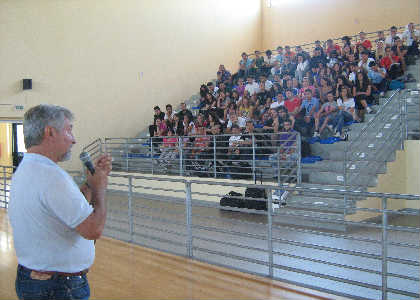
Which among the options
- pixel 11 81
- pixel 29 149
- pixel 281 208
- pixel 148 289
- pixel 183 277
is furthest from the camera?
pixel 11 81

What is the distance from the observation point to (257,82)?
39.9 feet

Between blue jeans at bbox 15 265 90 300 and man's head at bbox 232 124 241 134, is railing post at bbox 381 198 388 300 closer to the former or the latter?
blue jeans at bbox 15 265 90 300

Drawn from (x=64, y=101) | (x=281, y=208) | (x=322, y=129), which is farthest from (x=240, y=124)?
(x=64, y=101)

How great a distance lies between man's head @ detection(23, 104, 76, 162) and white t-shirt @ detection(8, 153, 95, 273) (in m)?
0.07

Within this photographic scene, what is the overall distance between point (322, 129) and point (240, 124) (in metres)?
2.10

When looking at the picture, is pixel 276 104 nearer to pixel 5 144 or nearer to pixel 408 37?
pixel 408 37

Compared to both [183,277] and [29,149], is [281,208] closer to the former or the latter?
[183,277]

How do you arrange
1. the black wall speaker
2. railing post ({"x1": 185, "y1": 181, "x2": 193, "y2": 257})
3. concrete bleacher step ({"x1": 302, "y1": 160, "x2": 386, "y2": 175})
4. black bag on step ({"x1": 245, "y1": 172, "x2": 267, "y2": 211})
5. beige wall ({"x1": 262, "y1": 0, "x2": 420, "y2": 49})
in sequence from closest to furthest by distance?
railing post ({"x1": 185, "y1": 181, "x2": 193, "y2": 257})
concrete bleacher step ({"x1": 302, "y1": 160, "x2": 386, "y2": 175})
black bag on step ({"x1": 245, "y1": 172, "x2": 267, "y2": 211})
the black wall speaker
beige wall ({"x1": 262, "y1": 0, "x2": 420, "y2": 49})

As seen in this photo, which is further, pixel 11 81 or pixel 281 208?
pixel 11 81

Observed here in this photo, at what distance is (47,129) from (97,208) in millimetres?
414

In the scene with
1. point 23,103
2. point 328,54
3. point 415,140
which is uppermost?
point 328,54

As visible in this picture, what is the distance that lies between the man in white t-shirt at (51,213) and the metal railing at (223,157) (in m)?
5.77

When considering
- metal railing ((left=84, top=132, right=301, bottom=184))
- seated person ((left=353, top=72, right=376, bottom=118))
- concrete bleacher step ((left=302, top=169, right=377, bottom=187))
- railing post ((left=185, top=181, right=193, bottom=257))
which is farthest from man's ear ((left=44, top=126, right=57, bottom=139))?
→ seated person ((left=353, top=72, right=376, bottom=118))

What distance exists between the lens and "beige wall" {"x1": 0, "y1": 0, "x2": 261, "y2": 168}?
435 inches
